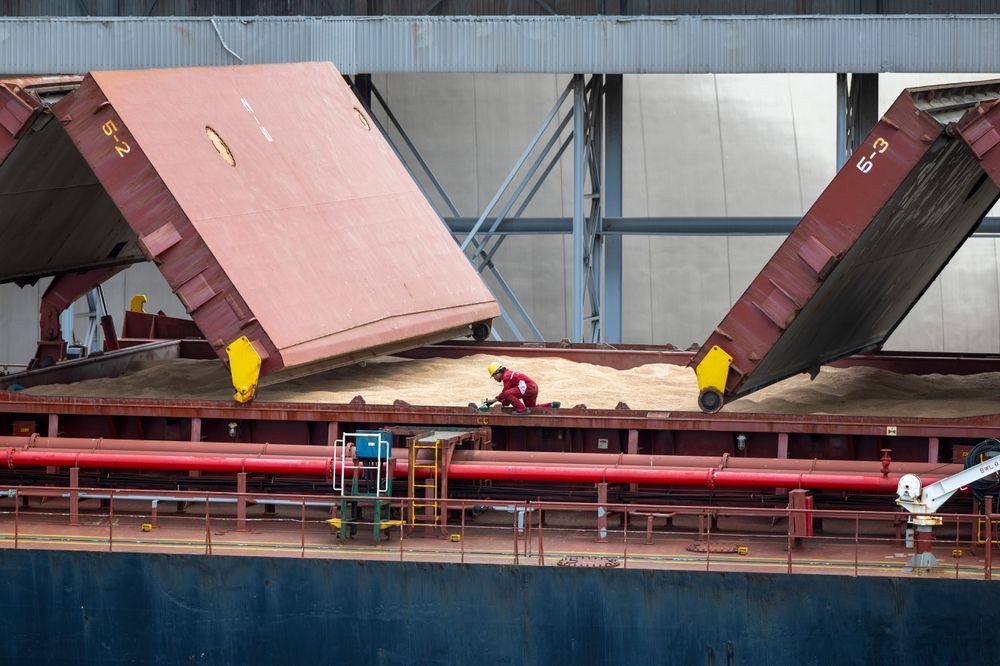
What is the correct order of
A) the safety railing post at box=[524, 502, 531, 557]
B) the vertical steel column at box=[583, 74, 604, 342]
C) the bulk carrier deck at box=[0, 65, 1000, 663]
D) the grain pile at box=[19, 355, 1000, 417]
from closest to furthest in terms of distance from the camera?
the bulk carrier deck at box=[0, 65, 1000, 663], the safety railing post at box=[524, 502, 531, 557], the grain pile at box=[19, 355, 1000, 417], the vertical steel column at box=[583, 74, 604, 342]

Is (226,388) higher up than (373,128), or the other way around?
(373,128)

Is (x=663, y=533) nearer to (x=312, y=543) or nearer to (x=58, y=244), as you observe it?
(x=312, y=543)

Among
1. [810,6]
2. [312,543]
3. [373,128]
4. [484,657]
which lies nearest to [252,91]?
[373,128]

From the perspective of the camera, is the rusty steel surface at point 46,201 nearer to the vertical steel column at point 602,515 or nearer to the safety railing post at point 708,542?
the vertical steel column at point 602,515

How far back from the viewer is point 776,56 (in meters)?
29.0

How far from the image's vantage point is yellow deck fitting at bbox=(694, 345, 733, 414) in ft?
58.6

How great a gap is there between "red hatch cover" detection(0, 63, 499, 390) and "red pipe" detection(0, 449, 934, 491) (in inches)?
60.5

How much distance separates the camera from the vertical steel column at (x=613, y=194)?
104 ft

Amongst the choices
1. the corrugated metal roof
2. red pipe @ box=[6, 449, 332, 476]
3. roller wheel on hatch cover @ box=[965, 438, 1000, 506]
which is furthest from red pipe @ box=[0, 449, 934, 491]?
the corrugated metal roof

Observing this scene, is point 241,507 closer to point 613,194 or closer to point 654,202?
point 613,194

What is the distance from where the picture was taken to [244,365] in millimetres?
18125

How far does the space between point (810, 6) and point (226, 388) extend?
18652 mm

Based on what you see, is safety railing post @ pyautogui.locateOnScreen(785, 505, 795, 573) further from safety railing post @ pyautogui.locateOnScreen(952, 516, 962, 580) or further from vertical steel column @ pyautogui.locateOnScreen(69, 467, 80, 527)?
vertical steel column @ pyautogui.locateOnScreen(69, 467, 80, 527)

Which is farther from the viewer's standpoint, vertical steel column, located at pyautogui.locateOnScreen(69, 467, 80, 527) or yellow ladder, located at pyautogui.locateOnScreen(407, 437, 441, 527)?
vertical steel column, located at pyautogui.locateOnScreen(69, 467, 80, 527)
